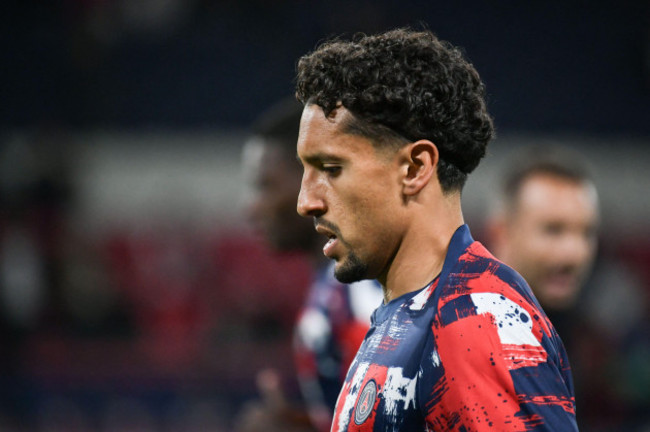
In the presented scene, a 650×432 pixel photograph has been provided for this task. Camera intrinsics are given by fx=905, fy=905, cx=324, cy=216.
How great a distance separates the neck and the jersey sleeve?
9.0 inches

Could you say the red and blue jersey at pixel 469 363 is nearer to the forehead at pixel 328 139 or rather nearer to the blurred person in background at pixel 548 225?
the forehead at pixel 328 139

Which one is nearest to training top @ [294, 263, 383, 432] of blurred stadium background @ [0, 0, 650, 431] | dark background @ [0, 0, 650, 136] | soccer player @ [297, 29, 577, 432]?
soccer player @ [297, 29, 577, 432]

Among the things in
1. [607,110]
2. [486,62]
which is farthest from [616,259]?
[486,62]

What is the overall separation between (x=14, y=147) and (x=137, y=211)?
1522mm

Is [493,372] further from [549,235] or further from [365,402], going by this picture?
[549,235]

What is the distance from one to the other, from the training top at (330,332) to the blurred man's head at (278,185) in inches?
12.6

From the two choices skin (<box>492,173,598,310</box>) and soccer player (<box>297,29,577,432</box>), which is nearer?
soccer player (<box>297,29,577,432</box>)

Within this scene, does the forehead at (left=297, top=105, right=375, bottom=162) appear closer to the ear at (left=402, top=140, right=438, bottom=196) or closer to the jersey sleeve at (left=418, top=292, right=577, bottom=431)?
the ear at (left=402, top=140, right=438, bottom=196)

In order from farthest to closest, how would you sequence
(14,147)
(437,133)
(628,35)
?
(628,35) → (14,147) → (437,133)

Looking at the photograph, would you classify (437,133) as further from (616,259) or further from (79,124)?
(79,124)

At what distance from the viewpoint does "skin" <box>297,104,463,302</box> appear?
6.11ft

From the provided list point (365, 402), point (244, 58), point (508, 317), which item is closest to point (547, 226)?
point (365, 402)

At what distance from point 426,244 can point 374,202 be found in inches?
5.6

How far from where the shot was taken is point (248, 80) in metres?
10.5
